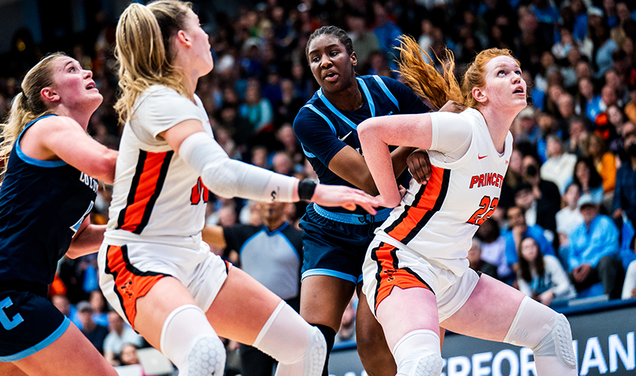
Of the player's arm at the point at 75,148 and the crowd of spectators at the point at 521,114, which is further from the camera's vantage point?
the crowd of spectators at the point at 521,114

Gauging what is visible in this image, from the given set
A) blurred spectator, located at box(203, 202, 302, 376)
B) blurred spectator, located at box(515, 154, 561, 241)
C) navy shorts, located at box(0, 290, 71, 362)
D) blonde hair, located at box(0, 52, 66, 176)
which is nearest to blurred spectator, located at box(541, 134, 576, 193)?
blurred spectator, located at box(515, 154, 561, 241)

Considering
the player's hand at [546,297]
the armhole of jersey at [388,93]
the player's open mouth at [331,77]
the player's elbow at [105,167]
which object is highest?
the player's open mouth at [331,77]

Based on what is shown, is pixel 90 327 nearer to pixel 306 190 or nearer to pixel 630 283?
pixel 630 283

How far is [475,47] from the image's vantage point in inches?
375

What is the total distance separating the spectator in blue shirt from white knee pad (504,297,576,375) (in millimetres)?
3060

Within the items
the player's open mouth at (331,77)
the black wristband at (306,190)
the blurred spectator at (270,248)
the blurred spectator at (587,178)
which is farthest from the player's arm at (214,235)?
the blurred spectator at (587,178)

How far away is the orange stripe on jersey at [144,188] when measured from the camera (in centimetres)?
259

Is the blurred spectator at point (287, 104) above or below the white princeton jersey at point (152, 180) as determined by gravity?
below

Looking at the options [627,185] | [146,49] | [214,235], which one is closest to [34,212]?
[146,49]

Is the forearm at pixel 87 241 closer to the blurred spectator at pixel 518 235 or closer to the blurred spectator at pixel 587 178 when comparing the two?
the blurred spectator at pixel 518 235

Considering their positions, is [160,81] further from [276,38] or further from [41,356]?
[276,38]

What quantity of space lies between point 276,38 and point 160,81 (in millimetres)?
9904

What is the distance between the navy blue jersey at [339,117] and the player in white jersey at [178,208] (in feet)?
3.01

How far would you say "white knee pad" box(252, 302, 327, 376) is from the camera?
9.14 ft
